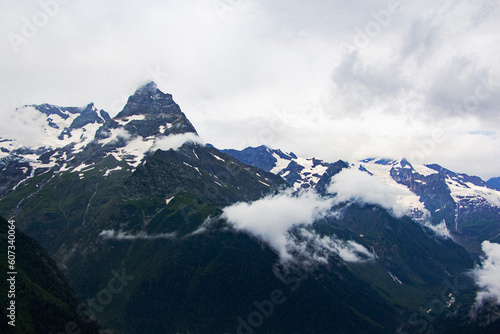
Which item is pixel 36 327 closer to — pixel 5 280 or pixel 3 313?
pixel 3 313

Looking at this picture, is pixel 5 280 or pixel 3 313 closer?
pixel 3 313

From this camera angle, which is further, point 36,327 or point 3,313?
point 36,327

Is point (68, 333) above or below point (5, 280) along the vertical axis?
below

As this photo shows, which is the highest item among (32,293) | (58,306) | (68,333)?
(32,293)

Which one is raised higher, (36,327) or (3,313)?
(3,313)

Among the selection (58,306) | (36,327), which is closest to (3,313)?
(36,327)

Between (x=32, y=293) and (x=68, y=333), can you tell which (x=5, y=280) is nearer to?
(x=32, y=293)

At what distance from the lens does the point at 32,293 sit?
19212 centimetres

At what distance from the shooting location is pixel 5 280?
184 m

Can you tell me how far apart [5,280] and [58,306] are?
3084 centimetres

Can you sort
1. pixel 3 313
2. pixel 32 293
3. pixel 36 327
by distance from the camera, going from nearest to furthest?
pixel 3 313 < pixel 36 327 < pixel 32 293

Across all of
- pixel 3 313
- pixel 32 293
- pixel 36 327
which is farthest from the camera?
pixel 32 293

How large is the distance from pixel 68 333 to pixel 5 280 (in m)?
44.0

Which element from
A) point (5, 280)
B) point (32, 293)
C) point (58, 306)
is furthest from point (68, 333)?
point (5, 280)
